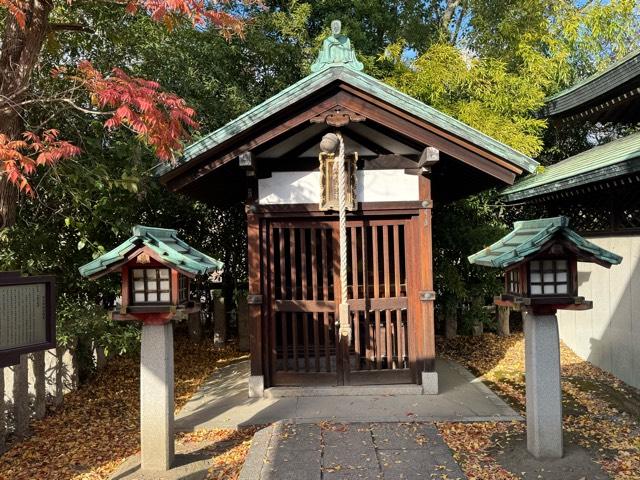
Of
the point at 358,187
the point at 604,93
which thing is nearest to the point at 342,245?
the point at 358,187

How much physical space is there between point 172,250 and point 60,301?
3.32 meters

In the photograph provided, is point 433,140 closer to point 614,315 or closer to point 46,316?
point 614,315

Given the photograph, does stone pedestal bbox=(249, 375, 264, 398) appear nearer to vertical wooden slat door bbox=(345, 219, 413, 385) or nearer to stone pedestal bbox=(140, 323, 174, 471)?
vertical wooden slat door bbox=(345, 219, 413, 385)

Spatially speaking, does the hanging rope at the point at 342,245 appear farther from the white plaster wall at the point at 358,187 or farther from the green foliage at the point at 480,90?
the green foliage at the point at 480,90

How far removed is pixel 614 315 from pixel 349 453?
5.46 m

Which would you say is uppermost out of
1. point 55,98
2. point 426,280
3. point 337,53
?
point 337,53

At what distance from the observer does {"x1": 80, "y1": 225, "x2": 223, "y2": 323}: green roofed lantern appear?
13.6 ft

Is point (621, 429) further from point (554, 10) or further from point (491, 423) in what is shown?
point (554, 10)

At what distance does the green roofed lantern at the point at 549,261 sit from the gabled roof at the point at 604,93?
3.78 metres

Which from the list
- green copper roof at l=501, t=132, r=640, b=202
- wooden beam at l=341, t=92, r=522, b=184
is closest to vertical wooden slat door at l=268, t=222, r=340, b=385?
wooden beam at l=341, t=92, r=522, b=184

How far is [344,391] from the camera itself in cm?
618

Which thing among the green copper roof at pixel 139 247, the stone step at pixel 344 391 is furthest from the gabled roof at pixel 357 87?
the stone step at pixel 344 391

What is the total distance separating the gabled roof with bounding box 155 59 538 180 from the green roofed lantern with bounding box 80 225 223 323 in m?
1.58

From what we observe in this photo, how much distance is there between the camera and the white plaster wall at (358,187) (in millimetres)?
6191
